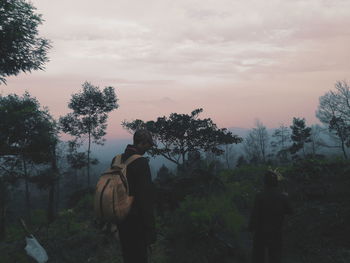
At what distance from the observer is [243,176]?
65.7ft

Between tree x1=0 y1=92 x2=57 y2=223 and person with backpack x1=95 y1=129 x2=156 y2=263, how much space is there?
60.2ft

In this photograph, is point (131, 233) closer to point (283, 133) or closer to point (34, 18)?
point (34, 18)

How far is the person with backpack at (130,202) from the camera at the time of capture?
303 centimetres

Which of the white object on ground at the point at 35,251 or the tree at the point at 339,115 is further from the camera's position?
the tree at the point at 339,115

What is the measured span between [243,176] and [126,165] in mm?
18006

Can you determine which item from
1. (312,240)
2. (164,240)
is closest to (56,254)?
(164,240)

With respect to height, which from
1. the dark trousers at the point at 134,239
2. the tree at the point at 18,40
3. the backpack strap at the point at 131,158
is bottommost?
the dark trousers at the point at 134,239

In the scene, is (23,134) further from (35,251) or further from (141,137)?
(141,137)

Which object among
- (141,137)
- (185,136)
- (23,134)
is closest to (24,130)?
(23,134)

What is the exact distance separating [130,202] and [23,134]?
19.7 meters

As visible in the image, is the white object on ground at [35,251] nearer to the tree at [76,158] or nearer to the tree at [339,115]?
the tree at [76,158]

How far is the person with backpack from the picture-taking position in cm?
303

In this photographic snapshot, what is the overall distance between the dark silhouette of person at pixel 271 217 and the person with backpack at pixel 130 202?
230 cm

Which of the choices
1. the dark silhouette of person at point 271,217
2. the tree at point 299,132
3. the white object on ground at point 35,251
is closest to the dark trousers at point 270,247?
the dark silhouette of person at point 271,217
